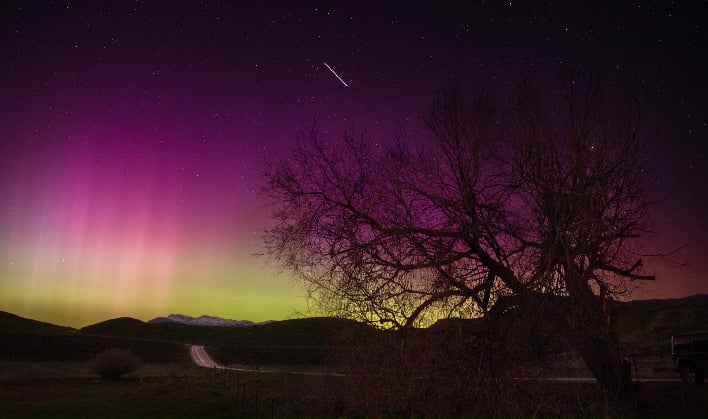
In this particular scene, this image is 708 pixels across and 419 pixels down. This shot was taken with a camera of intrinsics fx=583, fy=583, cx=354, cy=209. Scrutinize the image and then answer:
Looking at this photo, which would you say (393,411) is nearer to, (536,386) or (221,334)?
(536,386)

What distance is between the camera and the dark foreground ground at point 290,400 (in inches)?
595

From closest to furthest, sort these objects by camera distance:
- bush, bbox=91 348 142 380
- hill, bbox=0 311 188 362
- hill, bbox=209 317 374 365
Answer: hill, bbox=209 317 374 365 → bush, bbox=91 348 142 380 → hill, bbox=0 311 188 362

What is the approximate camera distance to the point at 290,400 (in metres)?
21.6

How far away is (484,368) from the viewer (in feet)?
52.6

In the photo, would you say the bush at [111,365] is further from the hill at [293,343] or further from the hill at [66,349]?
the hill at [66,349]

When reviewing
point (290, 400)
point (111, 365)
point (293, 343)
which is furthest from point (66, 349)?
point (290, 400)

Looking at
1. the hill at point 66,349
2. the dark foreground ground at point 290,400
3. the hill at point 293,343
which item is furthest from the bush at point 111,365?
the hill at point 66,349

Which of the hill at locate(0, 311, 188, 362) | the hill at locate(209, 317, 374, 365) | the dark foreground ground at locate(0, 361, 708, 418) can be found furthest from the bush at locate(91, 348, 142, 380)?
the hill at locate(0, 311, 188, 362)

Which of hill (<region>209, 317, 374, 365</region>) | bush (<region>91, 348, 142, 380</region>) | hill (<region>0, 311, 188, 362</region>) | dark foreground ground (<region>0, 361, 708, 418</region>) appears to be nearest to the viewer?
dark foreground ground (<region>0, 361, 708, 418</region>)

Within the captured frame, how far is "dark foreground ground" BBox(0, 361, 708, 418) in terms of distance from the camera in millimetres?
15125

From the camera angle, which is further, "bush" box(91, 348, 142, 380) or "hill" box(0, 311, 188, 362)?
"hill" box(0, 311, 188, 362)

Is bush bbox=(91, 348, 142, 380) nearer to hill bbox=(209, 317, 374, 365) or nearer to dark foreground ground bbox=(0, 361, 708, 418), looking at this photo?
dark foreground ground bbox=(0, 361, 708, 418)

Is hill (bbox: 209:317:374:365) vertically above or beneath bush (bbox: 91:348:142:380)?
above

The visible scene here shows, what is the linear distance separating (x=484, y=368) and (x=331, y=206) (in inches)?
255
